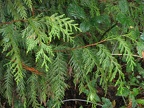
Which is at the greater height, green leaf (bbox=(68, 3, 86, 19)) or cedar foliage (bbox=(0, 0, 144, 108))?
green leaf (bbox=(68, 3, 86, 19))

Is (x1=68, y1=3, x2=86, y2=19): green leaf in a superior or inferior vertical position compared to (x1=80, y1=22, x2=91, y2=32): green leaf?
superior

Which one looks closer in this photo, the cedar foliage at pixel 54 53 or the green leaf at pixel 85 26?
the cedar foliage at pixel 54 53

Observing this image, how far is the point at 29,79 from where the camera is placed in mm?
1776

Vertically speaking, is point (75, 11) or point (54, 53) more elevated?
point (75, 11)

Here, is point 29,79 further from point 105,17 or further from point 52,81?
point 105,17

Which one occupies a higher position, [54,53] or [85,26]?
[85,26]

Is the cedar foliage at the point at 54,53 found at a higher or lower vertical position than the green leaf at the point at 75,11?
lower

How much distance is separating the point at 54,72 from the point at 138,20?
1093mm

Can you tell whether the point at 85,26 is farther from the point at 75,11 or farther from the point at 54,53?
the point at 54,53

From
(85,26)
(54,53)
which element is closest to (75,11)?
(85,26)

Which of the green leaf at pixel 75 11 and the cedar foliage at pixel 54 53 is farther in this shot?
the green leaf at pixel 75 11

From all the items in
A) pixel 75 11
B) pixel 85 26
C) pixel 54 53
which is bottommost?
pixel 54 53

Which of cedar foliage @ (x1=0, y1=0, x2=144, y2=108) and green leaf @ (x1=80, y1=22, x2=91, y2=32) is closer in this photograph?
cedar foliage @ (x1=0, y1=0, x2=144, y2=108)

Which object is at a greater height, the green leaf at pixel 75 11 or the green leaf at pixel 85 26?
the green leaf at pixel 75 11
